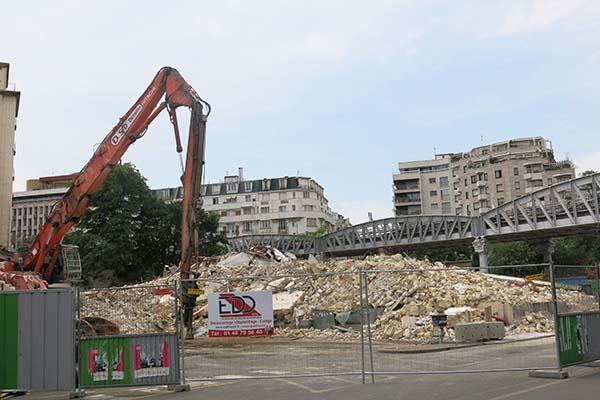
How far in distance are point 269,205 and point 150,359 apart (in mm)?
117773

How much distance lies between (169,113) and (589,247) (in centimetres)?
6429

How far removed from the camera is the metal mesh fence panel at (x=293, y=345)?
13477 millimetres

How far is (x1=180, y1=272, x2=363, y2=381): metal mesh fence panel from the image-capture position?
1348 centimetres

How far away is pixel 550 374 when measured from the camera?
11.3 m

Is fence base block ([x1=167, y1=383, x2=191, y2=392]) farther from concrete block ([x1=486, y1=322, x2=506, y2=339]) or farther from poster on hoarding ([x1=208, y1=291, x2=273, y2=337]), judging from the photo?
concrete block ([x1=486, y1=322, x2=506, y2=339])

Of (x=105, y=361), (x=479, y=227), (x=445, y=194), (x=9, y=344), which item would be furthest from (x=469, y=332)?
(x=445, y=194)

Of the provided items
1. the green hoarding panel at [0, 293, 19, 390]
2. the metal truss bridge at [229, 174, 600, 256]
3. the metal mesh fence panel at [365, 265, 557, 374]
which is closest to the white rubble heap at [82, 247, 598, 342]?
→ the metal mesh fence panel at [365, 265, 557, 374]

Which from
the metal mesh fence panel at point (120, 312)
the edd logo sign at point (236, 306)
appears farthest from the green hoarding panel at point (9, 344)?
the edd logo sign at point (236, 306)

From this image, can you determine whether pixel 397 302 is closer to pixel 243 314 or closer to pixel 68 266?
pixel 68 266

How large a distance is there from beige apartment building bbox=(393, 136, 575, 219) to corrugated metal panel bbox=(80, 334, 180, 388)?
102527 millimetres

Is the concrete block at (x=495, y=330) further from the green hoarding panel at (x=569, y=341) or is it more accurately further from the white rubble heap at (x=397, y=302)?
the green hoarding panel at (x=569, y=341)

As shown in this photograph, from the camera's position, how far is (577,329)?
39.1 feet

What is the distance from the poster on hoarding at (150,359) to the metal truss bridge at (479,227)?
4331cm

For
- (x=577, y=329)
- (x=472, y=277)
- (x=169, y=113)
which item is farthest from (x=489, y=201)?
(x=577, y=329)
